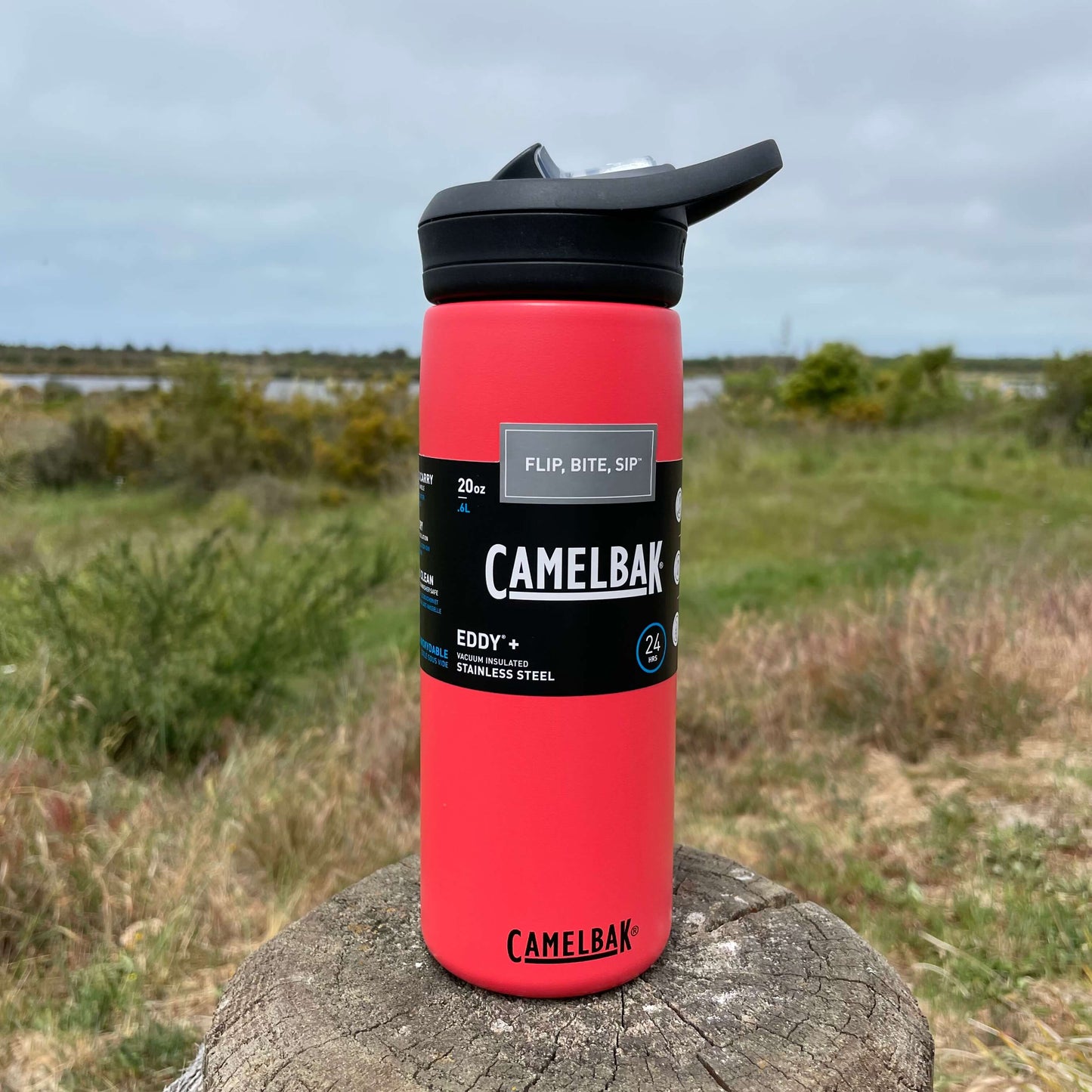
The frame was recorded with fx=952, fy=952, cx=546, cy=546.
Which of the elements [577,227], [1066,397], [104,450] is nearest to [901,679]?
[577,227]

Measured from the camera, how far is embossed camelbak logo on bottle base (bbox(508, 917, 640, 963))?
4.76ft

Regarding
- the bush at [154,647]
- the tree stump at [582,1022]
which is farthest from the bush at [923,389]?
the tree stump at [582,1022]

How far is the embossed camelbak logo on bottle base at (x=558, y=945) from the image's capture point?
1.45m

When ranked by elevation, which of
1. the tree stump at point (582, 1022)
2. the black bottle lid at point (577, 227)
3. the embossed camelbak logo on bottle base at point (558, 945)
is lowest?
the tree stump at point (582, 1022)

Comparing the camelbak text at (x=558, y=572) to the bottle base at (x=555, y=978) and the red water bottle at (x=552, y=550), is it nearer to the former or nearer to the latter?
the red water bottle at (x=552, y=550)

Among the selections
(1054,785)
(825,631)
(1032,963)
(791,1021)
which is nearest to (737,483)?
(825,631)

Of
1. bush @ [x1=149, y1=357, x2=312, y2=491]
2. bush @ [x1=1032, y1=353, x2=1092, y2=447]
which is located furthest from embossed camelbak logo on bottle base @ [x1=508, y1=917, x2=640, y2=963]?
bush @ [x1=1032, y1=353, x2=1092, y2=447]

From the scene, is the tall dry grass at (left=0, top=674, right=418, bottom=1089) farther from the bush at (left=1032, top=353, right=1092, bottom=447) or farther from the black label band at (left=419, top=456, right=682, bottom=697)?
the bush at (left=1032, top=353, right=1092, bottom=447)

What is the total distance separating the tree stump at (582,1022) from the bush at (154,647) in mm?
2478

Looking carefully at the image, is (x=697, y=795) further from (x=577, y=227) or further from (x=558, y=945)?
(x=577, y=227)

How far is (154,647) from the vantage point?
426 cm

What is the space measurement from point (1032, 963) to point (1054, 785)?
1205 mm

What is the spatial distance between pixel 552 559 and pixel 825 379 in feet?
90.9

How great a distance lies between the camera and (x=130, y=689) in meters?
4.14
